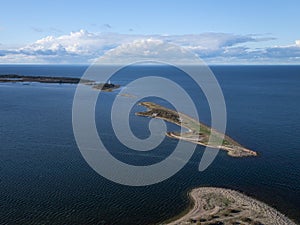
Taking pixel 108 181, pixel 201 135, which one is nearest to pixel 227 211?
pixel 108 181

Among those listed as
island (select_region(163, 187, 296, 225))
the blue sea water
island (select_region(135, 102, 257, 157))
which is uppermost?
island (select_region(135, 102, 257, 157))

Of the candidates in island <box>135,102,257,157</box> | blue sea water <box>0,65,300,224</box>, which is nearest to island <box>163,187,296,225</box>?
blue sea water <box>0,65,300,224</box>

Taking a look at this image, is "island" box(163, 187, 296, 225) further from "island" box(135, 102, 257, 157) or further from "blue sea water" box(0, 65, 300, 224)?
"island" box(135, 102, 257, 157)

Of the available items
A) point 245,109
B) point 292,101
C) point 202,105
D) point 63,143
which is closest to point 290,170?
point 63,143

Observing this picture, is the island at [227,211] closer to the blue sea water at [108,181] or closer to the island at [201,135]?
the blue sea water at [108,181]

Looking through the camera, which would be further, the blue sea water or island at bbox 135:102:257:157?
island at bbox 135:102:257:157

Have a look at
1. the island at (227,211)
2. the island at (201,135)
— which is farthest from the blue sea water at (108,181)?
the island at (201,135)

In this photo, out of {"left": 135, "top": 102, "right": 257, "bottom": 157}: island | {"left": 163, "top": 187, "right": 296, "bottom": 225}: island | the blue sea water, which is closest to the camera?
{"left": 163, "top": 187, "right": 296, "bottom": 225}: island

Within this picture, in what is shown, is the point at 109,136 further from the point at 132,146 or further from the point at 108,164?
the point at 108,164
